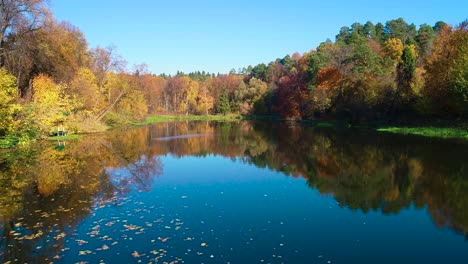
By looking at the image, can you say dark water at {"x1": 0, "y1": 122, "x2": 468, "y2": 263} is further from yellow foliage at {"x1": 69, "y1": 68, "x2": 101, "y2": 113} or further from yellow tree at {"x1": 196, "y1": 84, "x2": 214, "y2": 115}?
yellow tree at {"x1": 196, "y1": 84, "x2": 214, "y2": 115}

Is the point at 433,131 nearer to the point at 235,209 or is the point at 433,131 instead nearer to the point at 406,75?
the point at 406,75

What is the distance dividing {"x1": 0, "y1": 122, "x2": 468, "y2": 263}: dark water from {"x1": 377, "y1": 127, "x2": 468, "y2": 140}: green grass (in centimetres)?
1284

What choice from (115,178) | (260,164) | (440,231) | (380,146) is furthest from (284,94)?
(440,231)

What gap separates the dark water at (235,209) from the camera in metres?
10.1

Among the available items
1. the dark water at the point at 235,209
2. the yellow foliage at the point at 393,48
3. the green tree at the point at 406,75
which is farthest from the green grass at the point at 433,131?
the yellow foliage at the point at 393,48

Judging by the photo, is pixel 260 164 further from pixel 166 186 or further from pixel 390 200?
pixel 390 200

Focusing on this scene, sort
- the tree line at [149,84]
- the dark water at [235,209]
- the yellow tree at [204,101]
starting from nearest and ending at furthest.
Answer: the dark water at [235,209] < the tree line at [149,84] < the yellow tree at [204,101]

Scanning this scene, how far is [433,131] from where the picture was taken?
4144 centimetres

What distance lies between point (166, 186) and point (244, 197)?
4.44 meters

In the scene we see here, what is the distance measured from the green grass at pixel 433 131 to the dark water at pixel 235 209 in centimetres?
1284

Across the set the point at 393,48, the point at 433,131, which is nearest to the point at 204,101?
the point at 393,48

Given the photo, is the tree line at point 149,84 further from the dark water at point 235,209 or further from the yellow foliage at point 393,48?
the dark water at point 235,209

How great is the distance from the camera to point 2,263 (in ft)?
30.4

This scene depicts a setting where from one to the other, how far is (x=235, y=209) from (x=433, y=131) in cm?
3521
